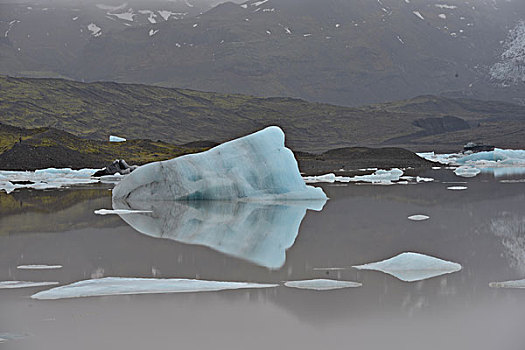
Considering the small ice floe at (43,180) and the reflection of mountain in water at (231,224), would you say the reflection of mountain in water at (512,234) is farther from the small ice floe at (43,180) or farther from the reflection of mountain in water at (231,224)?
the small ice floe at (43,180)

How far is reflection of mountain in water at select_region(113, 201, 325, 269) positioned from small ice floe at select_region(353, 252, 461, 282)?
135 cm

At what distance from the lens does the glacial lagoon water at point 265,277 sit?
6059 mm

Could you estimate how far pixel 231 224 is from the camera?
547 inches

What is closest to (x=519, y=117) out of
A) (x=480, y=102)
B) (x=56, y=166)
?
(x=480, y=102)

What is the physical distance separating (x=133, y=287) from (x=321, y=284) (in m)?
2.08

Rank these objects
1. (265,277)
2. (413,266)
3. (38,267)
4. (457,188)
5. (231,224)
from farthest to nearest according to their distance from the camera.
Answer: (457,188) → (231,224) → (38,267) → (413,266) → (265,277)

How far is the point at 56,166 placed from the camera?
4009cm

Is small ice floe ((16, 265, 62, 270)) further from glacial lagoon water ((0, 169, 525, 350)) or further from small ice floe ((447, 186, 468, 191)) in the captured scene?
small ice floe ((447, 186, 468, 191))

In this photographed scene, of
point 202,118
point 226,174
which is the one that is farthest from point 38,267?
point 202,118

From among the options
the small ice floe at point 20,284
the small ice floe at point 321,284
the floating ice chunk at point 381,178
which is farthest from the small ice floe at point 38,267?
the floating ice chunk at point 381,178

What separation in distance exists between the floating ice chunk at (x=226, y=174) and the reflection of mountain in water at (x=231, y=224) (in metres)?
0.34

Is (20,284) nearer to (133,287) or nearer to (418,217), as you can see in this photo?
(133,287)

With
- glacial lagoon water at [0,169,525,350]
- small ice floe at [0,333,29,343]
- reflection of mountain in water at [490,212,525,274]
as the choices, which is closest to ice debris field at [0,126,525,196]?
glacial lagoon water at [0,169,525,350]

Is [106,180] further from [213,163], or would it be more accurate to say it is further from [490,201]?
[490,201]
